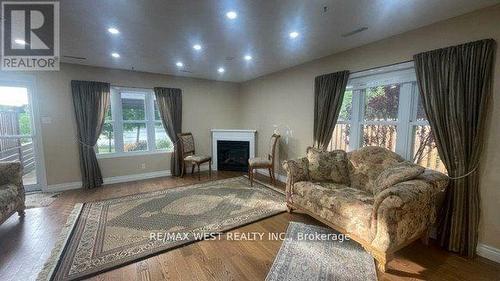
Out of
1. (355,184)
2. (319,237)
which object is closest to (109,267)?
(319,237)

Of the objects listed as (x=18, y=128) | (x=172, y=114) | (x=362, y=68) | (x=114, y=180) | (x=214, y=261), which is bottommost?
(x=214, y=261)

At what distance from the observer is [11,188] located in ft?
8.74

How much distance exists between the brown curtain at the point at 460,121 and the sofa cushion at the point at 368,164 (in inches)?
19.5

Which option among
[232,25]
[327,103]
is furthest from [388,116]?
[232,25]

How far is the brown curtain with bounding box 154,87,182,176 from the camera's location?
4.78m

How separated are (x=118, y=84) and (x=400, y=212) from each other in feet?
16.6

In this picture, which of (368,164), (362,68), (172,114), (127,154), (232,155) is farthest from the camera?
(232,155)

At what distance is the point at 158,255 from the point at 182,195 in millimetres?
1601

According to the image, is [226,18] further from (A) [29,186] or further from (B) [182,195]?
(A) [29,186]

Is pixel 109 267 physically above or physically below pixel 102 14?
below

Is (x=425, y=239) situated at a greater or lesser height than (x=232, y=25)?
lesser

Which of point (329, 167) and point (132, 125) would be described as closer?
point (329, 167)

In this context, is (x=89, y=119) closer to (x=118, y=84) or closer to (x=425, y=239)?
(x=118, y=84)

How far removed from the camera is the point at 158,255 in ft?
6.84
